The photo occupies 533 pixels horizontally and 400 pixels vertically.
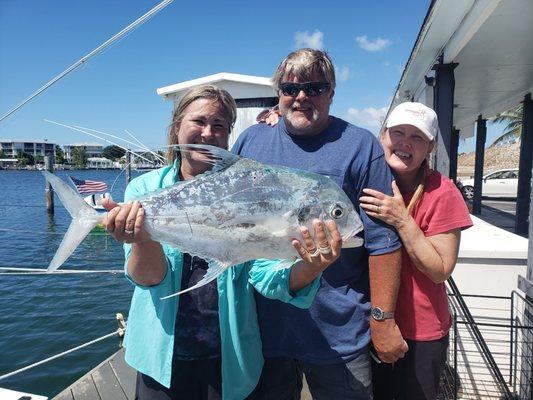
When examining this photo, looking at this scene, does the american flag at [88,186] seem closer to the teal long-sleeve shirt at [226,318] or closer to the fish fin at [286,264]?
the teal long-sleeve shirt at [226,318]

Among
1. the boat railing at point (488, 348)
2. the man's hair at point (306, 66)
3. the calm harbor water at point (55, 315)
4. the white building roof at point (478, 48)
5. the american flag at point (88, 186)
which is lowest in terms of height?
the calm harbor water at point (55, 315)

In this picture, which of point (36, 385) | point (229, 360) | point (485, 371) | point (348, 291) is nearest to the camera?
point (229, 360)

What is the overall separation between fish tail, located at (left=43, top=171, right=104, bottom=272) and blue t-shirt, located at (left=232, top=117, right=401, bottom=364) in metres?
0.96

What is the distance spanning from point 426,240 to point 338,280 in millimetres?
499

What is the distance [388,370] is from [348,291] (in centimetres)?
69

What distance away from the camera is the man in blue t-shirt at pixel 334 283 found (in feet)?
6.56

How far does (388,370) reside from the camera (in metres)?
2.35

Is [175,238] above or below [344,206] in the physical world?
below

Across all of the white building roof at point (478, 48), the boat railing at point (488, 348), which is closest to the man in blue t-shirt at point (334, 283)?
the boat railing at point (488, 348)

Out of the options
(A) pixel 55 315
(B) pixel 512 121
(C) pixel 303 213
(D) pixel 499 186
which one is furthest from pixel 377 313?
(B) pixel 512 121

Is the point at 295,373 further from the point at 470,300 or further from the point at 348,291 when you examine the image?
the point at 470,300

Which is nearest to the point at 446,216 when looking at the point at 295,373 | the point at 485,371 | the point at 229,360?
the point at 295,373

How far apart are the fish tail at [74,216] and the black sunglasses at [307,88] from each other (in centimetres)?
113

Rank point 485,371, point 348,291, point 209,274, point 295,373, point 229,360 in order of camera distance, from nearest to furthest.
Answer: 1. point 209,274
2. point 229,360
3. point 348,291
4. point 295,373
5. point 485,371
